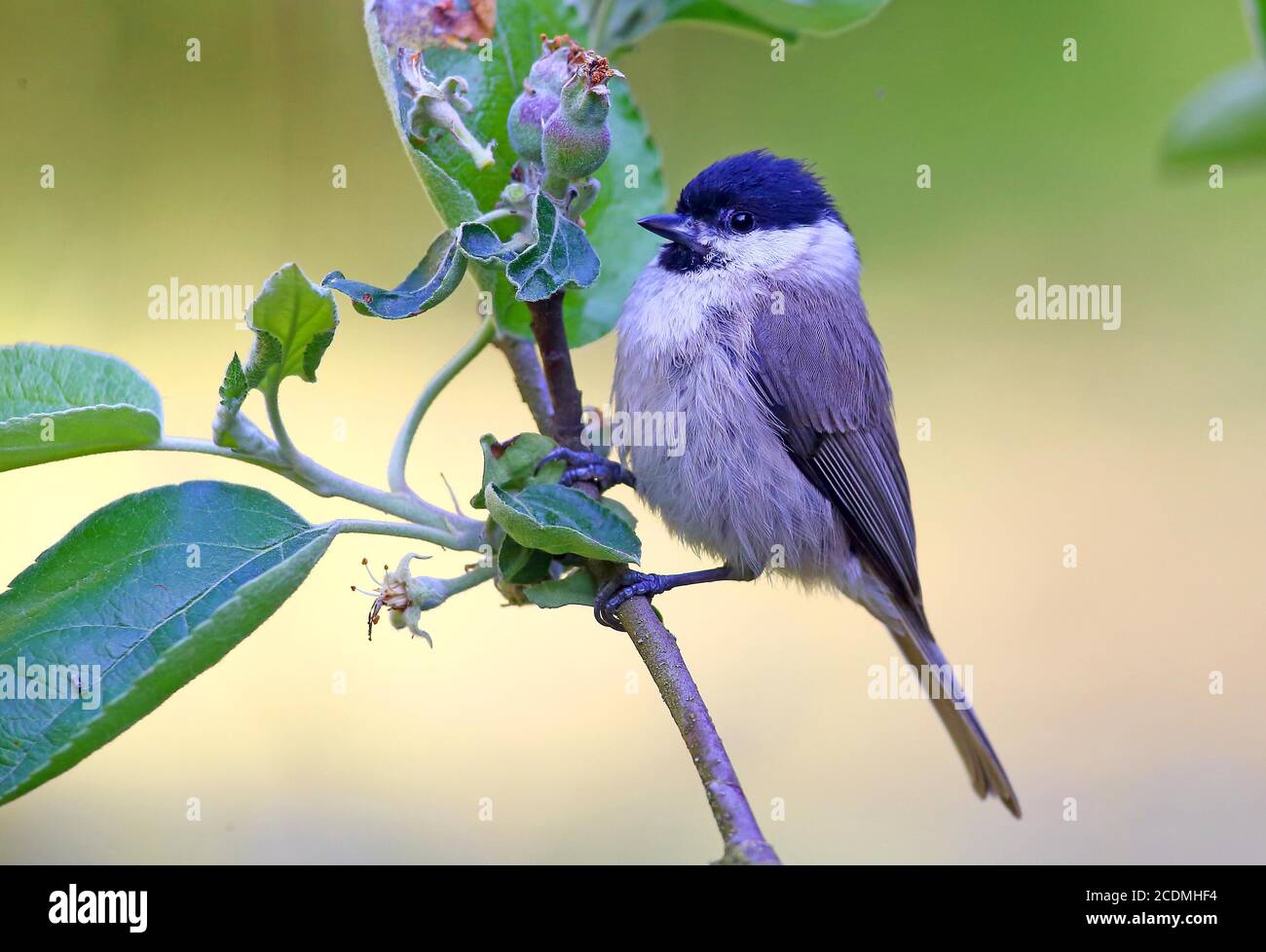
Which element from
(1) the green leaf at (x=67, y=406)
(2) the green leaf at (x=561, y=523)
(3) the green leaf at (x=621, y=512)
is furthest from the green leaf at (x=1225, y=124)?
(1) the green leaf at (x=67, y=406)

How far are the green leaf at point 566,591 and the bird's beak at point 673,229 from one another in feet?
2.64

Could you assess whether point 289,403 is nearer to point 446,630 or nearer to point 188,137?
point 446,630

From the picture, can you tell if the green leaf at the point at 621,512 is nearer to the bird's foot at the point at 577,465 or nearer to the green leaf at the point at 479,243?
the bird's foot at the point at 577,465

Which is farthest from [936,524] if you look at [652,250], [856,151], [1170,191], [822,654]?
[652,250]

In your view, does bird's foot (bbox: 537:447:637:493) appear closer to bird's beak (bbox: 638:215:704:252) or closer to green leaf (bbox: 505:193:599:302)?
green leaf (bbox: 505:193:599:302)

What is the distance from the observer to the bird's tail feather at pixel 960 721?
3.10m

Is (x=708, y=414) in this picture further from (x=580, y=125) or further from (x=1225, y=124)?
(x=1225, y=124)

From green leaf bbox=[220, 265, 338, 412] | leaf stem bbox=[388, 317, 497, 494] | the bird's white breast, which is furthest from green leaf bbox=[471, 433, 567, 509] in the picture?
the bird's white breast

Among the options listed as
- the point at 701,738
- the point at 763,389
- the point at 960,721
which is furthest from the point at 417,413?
the point at 960,721

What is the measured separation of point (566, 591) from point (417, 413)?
14.3 inches

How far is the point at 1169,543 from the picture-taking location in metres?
5.93

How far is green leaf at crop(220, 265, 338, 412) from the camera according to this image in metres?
1.45

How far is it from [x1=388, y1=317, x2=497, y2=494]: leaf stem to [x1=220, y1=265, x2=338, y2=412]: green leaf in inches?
9.0

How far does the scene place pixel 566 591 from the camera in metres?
1.80
